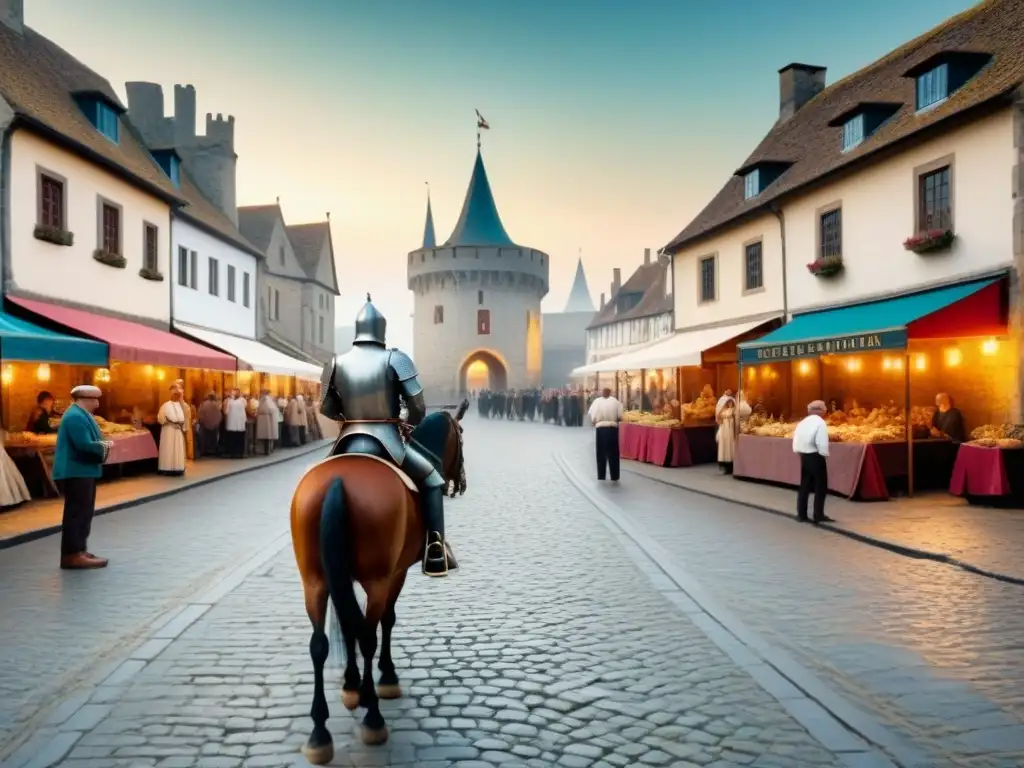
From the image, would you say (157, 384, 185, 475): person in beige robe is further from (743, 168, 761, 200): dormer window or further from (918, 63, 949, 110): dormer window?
(918, 63, 949, 110): dormer window

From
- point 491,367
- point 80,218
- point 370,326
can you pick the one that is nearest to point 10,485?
point 80,218

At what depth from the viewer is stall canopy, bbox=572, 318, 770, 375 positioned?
19656mm

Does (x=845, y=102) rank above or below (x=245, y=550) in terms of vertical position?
above

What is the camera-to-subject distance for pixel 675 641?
5766 mm

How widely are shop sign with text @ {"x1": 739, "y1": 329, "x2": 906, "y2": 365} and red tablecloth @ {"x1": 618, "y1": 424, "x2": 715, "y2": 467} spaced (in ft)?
8.52

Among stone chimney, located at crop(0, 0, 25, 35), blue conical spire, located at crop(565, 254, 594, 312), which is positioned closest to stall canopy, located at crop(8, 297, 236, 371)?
stone chimney, located at crop(0, 0, 25, 35)

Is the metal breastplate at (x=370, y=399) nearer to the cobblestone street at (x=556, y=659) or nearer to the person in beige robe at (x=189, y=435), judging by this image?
the cobblestone street at (x=556, y=659)

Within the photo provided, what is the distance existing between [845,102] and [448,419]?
19031 millimetres

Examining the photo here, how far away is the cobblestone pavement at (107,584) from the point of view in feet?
16.8

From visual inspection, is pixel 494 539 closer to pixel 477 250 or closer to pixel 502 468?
pixel 502 468

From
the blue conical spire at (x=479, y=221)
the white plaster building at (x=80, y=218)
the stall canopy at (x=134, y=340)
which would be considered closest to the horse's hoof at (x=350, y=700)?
the white plaster building at (x=80, y=218)

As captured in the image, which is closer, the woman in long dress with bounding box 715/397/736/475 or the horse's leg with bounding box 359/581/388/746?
the horse's leg with bounding box 359/581/388/746

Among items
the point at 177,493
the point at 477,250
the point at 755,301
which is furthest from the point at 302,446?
the point at 477,250

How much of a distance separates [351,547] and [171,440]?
1366cm
